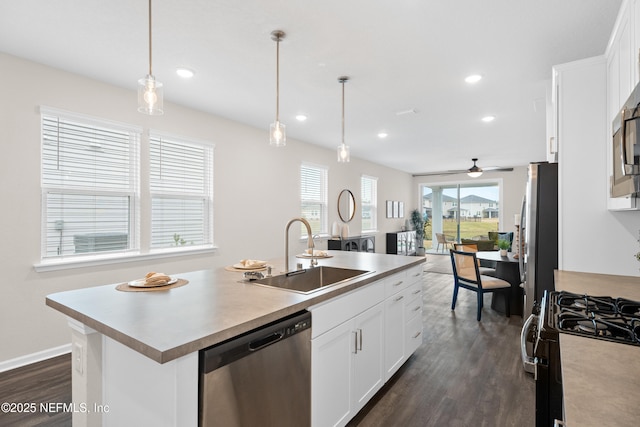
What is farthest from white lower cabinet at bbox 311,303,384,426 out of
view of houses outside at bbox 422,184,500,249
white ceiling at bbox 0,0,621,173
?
view of houses outside at bbox 422,184,500,249

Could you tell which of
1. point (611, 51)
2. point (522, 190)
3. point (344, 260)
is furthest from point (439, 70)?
point (522, 190)

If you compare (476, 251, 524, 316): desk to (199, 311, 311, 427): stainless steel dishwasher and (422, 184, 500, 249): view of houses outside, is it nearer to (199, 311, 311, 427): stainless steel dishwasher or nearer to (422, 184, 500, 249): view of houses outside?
(199, 311, 311, 427): stainless steel dishwasher

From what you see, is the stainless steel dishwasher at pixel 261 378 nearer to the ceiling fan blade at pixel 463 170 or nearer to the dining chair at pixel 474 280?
the dining chair at pixel 474 280

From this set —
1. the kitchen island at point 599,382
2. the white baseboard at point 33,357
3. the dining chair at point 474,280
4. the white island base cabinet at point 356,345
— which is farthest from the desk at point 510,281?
the white baseboard at point 33,357

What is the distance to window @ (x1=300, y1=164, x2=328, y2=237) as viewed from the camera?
5.84m

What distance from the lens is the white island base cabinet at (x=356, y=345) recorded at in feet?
5.42

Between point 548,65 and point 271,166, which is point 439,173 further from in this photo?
point 548,65

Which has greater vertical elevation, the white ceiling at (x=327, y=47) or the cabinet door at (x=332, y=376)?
the white ceiling at (x=327, y=47)

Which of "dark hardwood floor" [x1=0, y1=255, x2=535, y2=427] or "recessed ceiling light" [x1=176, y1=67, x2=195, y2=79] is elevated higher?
"recessed ceiling light" [x1=176, y1=67, x2=195, y2=79]

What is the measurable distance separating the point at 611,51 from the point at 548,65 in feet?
1.88

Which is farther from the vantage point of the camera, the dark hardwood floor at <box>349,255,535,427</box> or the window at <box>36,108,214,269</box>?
the window at <box>36,108,214,269</box>

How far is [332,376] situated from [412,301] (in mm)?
1287

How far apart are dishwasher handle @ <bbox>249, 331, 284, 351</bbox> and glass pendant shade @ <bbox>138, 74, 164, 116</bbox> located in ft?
4.47

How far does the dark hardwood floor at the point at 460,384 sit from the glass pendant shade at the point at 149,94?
2241mm
